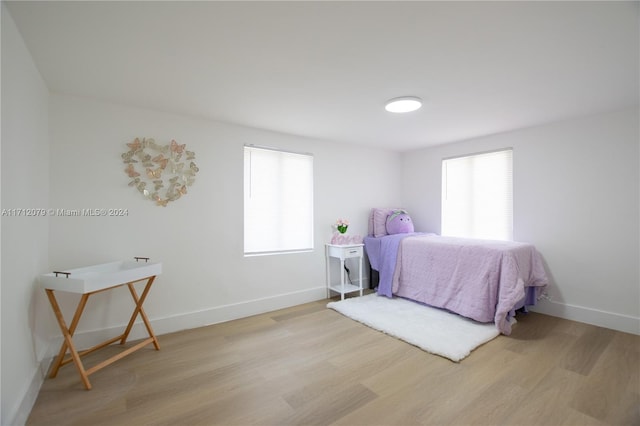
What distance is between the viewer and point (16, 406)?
1562mm

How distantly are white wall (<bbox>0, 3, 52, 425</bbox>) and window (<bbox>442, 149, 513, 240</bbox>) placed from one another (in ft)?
14.8

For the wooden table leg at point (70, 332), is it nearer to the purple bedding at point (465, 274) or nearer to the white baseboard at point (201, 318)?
the white baseboard at point (201, 318)

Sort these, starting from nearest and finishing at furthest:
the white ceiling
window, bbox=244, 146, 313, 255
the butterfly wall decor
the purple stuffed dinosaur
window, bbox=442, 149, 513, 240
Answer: the white ceiling
the butterfly wall decor
window, bbox=244, 146, 313, 255
window, bbox=442, 149, 513, 240
the purple stuffed dinosaur

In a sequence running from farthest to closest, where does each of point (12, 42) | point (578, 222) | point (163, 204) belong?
point (578, 222) < point (163, 204) < point (12, 42)

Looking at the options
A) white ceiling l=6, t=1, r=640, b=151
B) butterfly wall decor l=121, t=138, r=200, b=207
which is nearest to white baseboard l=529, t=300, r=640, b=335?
white ceiling l=6, t=1, r=640, b=151

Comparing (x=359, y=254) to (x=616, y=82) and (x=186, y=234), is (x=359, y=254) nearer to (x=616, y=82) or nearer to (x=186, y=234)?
(x=186, y=234)

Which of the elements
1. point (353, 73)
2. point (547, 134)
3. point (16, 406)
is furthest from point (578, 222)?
point (16, 406)

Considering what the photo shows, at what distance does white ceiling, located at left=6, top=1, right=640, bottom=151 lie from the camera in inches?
57.9

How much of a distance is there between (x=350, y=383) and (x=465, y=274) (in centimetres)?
188

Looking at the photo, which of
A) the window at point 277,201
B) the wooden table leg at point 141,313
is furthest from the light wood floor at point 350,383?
the window at point 277,201

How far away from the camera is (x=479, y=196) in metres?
4.00

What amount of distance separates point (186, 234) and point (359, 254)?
84.8 inches

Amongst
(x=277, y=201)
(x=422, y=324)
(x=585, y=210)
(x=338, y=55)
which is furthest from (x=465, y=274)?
(x=338, y=55)

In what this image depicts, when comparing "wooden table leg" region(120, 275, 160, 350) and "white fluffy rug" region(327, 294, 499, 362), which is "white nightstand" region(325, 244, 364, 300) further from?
"wooden table leg" region(120, 275, 160, 350)
